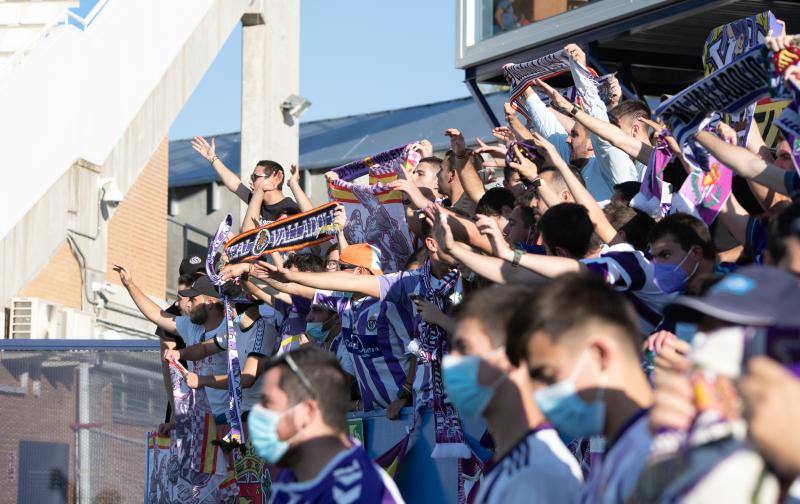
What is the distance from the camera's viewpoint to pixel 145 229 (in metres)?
19.7

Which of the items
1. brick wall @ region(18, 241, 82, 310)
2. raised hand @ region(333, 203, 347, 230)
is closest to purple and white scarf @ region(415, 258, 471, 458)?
raised hand @ region(333, 203, 347, 230)

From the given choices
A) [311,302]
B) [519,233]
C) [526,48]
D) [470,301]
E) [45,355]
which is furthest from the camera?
[526,48]

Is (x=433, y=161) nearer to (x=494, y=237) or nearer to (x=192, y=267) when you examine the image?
(x=192, y=267)

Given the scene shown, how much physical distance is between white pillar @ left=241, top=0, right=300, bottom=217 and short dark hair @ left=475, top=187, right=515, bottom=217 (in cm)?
954

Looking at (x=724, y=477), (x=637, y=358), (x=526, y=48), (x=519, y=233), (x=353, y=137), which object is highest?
(x=353, y=137)

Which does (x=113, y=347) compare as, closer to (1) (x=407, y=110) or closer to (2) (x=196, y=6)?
(2) (x=196, y=6)

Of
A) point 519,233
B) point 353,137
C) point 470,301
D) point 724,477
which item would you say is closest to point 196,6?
point 353,137

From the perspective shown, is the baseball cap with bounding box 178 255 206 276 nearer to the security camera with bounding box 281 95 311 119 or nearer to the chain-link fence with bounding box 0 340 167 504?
the chain-link fence with bounding box 0 340 167 504

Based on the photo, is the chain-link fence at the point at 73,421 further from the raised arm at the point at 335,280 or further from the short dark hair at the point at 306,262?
the raised arm at the point at 335,280

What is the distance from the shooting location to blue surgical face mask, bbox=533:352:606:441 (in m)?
3.07

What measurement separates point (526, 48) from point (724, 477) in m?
9.03

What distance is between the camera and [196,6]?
55.7 feet

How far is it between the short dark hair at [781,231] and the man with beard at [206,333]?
6.02 m

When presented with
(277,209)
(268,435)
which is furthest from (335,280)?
(268,435)
